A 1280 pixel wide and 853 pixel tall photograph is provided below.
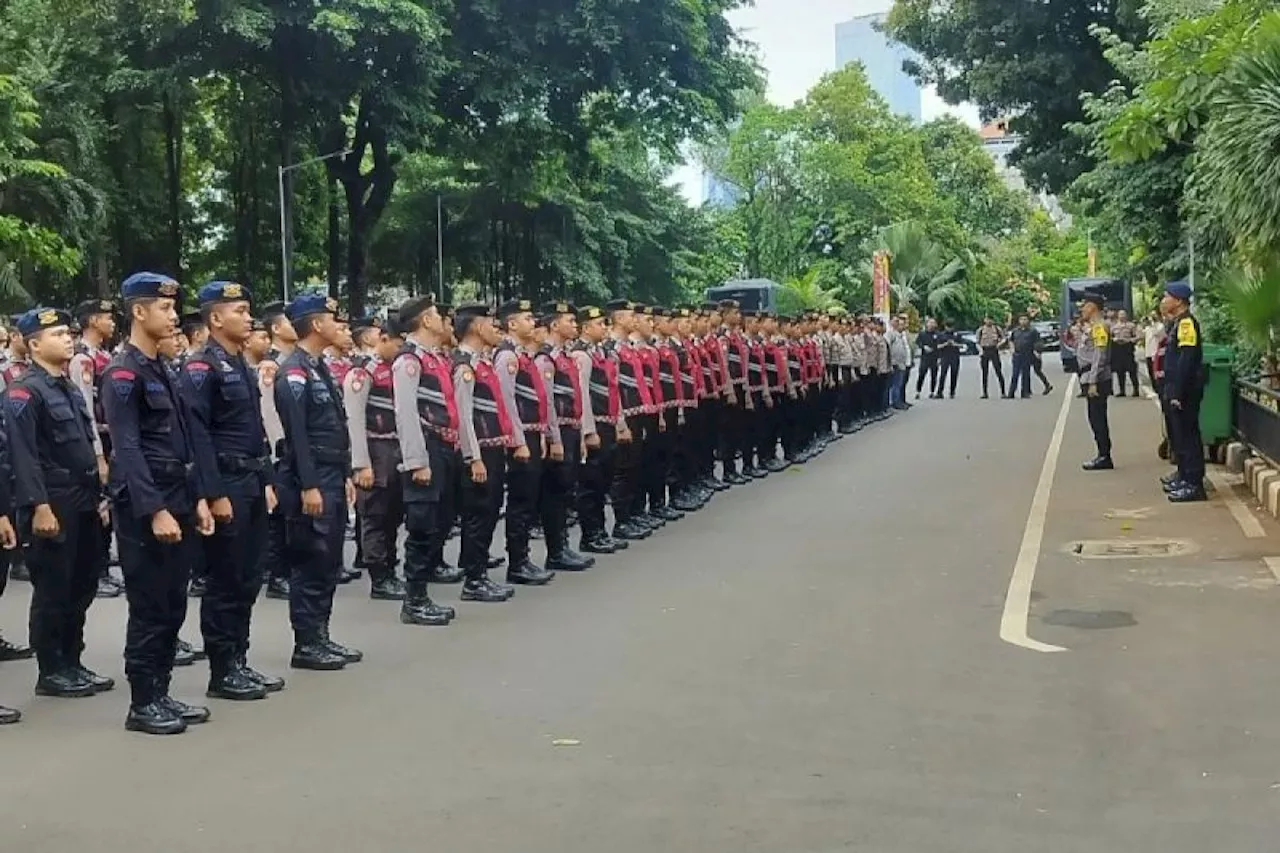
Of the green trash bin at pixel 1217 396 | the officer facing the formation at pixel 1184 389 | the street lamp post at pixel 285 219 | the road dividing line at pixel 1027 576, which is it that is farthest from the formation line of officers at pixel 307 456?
the street lamp post at pixel 285 219

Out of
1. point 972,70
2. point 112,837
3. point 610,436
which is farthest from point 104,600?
point 972,70

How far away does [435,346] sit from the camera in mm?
10438

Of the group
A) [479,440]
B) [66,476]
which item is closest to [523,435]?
[479,440]

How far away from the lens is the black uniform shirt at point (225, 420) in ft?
24.6

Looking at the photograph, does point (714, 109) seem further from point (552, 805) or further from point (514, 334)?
point (552, 805)

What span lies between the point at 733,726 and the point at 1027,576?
15.1 ft

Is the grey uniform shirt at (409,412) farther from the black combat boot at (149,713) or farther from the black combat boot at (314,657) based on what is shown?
the black combat boot at (149,713)

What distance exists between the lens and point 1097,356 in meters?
17.4

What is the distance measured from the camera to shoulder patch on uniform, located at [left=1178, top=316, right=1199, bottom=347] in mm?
14555

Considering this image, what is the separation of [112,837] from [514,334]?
21.3 ft

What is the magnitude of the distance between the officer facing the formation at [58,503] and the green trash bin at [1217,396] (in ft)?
37.8

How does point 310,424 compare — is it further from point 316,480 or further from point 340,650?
point 340,650

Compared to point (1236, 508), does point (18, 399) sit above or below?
above

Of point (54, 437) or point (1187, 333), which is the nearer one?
point (54, 437)
